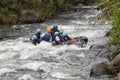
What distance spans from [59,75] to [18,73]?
1231 millimetres

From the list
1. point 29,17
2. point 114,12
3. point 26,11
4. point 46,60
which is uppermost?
point 114,12

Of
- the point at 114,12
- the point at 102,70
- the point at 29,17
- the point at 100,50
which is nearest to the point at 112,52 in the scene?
the point at 102,70

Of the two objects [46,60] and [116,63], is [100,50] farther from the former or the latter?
[116,63]

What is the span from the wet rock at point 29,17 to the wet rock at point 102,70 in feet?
35.8

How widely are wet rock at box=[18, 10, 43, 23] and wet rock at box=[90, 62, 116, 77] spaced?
10.9m

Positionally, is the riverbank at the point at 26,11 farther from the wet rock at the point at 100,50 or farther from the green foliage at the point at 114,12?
the green foliage at the point at 114,12

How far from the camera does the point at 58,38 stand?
12781 millimetres

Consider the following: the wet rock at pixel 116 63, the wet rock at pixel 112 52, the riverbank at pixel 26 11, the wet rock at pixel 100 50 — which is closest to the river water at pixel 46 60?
the wet rock at pixel 100 50

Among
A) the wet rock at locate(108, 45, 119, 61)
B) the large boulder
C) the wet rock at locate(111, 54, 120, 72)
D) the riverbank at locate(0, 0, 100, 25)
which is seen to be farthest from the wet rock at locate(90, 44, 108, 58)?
the riverbank at locate(0, 0, 100, 25)

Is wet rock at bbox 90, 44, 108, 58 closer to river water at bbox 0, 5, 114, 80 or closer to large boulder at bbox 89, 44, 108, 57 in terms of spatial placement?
large boulder at bbox 89, 44, 108, 57

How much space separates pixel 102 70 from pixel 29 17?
37.3 feet

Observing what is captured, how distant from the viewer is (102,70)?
8.12 metres

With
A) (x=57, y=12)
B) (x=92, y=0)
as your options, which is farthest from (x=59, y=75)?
(x=92, y=0)

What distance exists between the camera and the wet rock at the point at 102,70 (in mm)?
8042
